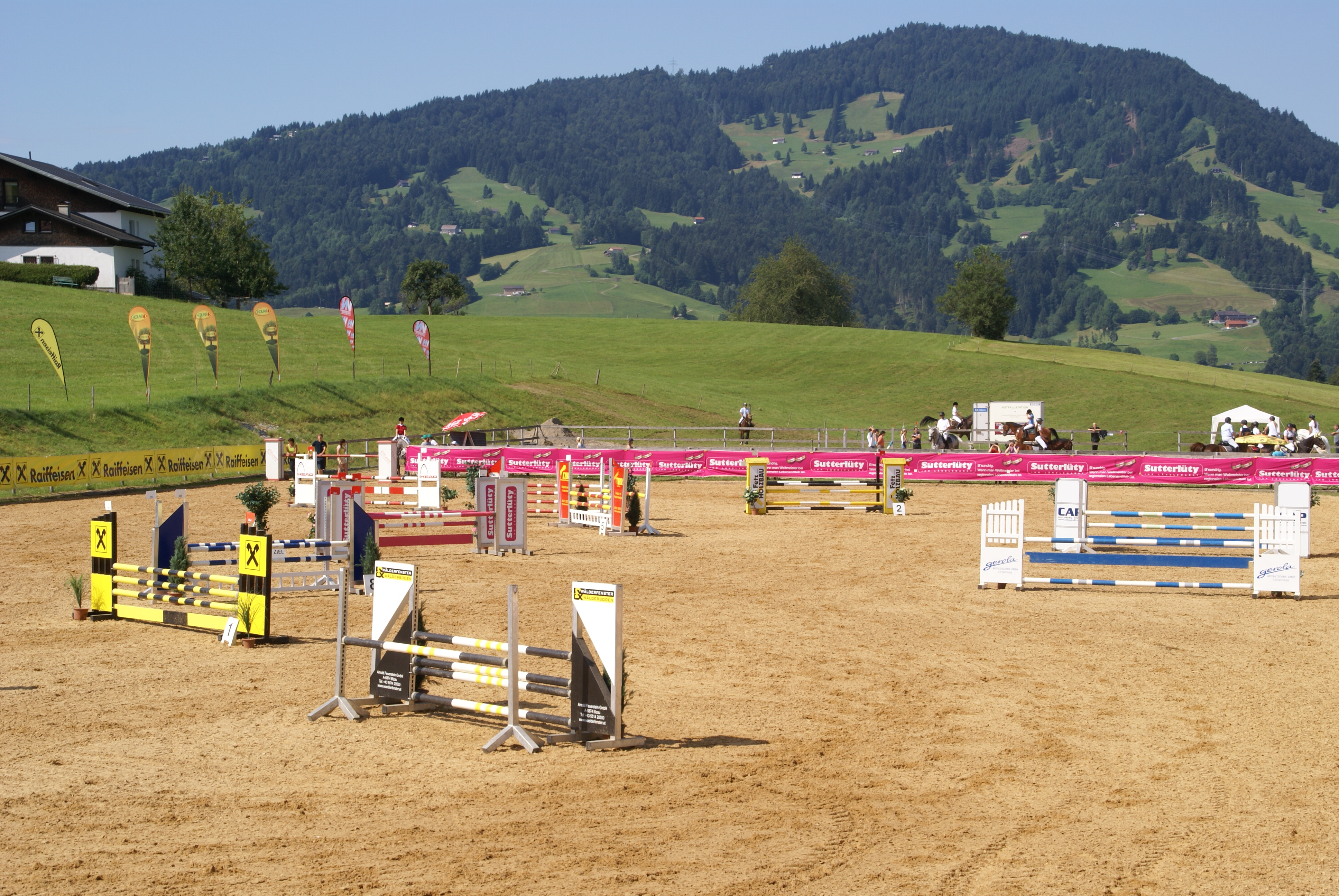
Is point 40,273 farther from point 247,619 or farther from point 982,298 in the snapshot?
point 982,298

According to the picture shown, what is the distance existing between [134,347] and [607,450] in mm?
29418

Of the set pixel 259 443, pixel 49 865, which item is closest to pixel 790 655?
pixel 49 865

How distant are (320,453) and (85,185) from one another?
5336 cm

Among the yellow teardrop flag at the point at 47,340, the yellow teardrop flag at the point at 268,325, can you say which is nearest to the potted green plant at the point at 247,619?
the yellow teardrop flag at the point at 47,340

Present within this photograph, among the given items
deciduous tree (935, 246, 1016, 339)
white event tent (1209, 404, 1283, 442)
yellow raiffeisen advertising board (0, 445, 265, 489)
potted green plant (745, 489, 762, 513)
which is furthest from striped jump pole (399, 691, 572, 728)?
deciduous tree (935, 246, 1016, 339)

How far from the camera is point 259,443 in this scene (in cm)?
3994

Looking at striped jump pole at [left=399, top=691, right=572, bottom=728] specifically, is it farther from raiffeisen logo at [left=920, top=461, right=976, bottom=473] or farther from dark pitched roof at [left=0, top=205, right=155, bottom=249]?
dark pitched roof at [left=0, top=205, right=155, bottom=249]

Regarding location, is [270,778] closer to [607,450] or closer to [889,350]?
[607,450]

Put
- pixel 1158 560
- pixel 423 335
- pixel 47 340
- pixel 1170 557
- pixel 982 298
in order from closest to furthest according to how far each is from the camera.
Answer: pixel 1170 557, pixel 1158 560, pixel 47 340, pixel 423 335, pixel 982 298

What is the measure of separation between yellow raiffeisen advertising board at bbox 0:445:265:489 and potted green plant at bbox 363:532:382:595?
17.8 m

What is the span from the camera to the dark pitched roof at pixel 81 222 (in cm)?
7081

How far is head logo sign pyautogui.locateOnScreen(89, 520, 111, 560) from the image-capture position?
47.0 feet

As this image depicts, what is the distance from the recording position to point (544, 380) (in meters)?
61.2

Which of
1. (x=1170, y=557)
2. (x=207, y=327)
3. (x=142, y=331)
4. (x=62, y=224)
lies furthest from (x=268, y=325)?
(x=1170, y=557)
